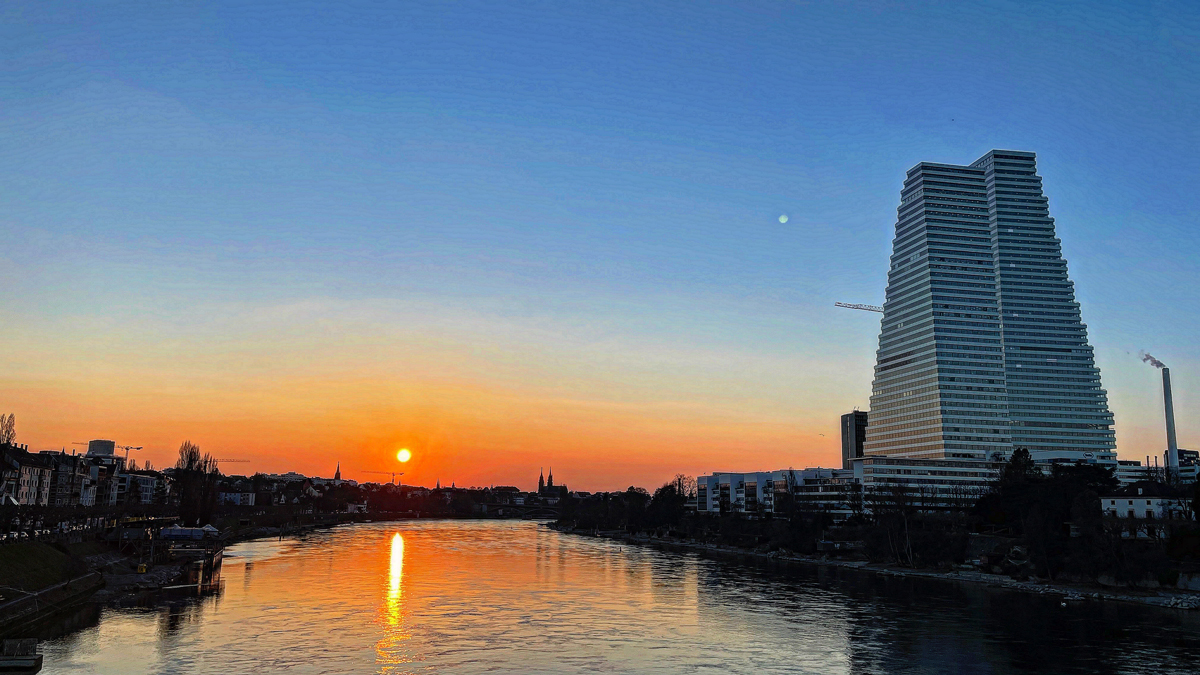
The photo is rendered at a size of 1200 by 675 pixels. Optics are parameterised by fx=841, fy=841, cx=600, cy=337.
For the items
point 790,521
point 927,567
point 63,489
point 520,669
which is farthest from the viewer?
point 63,489

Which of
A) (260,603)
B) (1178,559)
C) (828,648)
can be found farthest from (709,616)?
(1178,559)

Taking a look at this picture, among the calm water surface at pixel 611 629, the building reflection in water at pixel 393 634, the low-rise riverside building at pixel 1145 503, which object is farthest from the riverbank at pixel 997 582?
the building reflection in water at pixel 393 634

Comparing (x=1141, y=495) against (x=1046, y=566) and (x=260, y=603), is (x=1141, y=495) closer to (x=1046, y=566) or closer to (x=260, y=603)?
(x=1046, y=566)

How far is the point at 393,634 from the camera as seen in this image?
212 ft

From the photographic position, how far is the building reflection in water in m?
54.1

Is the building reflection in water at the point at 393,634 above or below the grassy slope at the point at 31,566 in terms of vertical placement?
below

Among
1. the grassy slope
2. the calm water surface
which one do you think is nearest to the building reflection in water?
the calm water surface

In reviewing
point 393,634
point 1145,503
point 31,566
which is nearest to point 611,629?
point 393,634

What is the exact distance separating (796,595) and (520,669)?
51105mm

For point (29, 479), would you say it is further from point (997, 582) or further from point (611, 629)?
point (997, 582)

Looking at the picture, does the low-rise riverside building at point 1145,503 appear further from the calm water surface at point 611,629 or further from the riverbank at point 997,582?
the calm water surface at point 611,629

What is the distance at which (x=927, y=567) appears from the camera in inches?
4993

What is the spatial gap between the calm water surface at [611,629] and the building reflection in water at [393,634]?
194 mm

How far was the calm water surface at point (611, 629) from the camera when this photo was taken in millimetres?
55031
